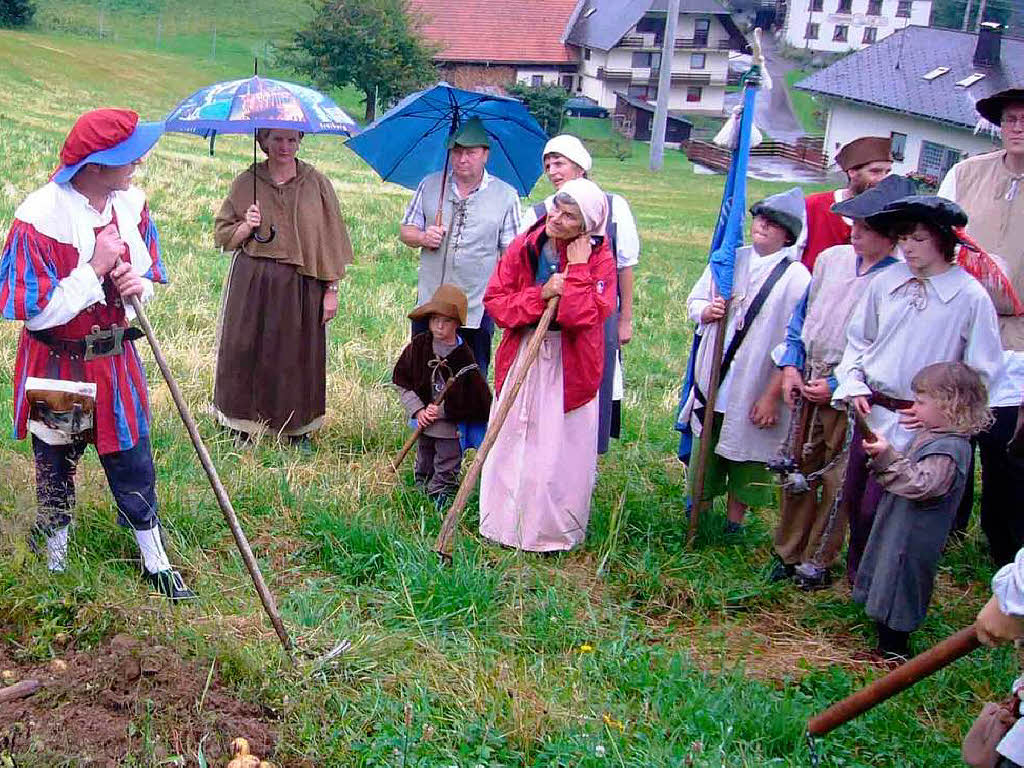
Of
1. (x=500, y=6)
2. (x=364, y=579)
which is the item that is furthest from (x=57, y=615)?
(x=500, y=6)

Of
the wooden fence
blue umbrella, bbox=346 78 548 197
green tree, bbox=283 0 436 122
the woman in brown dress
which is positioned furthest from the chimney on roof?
the woman in brown dress

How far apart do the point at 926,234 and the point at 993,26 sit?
4259cm

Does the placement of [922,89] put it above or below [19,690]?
above

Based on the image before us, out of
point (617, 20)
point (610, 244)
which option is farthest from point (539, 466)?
point (617, 20)

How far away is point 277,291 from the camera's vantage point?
20.2 ft

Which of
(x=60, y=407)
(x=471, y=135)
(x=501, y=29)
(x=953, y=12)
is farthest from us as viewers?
(x=953, y=12)

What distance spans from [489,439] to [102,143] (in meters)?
1.99

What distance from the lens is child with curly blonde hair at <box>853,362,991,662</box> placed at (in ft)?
14.0

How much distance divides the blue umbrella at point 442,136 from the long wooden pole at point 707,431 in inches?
65.1

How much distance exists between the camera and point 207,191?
Answer: 17.5 meters

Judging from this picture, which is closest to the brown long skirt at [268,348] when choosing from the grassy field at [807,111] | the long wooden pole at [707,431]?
the long wooden pole at [707,431]

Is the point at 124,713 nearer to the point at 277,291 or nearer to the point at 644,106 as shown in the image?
the point at 277,291

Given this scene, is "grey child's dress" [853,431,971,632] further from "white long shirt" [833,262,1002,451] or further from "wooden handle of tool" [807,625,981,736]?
"wooden handle of tool" [807,625,981,736]

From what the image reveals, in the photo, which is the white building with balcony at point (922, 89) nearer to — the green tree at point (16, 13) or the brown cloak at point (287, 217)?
the brown cloak at point (287, 217)
